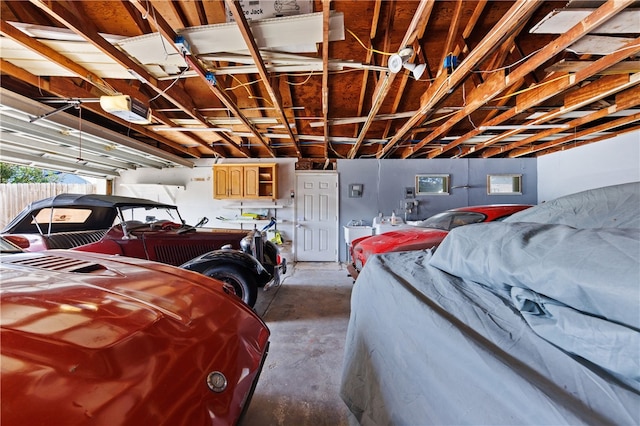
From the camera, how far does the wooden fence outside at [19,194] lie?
17.6 feet

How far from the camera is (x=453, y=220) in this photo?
11.1ft

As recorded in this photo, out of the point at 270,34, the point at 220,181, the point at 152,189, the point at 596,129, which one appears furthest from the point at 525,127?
the point at 152,189

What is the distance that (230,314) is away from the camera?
1086mm

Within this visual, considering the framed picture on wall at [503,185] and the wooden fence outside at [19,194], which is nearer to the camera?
the framed picture on wall at [503,185]

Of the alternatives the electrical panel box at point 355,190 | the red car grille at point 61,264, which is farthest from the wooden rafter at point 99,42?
the electrical panel box at point 355,190

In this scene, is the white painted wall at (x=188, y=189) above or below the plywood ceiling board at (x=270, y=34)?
below

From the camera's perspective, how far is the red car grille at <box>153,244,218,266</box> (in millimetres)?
3006

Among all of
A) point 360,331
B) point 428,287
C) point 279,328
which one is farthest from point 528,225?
point 279,328

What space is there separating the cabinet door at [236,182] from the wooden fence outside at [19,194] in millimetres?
4502

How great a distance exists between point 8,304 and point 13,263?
2.32 feet

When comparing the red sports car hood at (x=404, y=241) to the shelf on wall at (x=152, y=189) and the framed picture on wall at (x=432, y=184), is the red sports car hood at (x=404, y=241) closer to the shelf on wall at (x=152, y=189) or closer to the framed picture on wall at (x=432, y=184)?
the framed picture on wall at (x=432, y=184)

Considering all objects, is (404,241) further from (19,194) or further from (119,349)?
(19,194)

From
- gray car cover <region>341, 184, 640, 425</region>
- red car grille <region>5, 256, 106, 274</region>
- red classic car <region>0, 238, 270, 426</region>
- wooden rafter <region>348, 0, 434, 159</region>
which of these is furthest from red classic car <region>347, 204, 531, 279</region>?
red car grille <region>5, 256, 106, 274</region>

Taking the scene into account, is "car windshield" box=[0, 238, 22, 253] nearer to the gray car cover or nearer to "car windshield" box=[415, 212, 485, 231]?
the gray car cover
